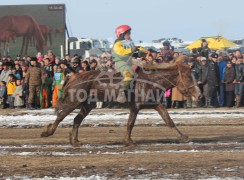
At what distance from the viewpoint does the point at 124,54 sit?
47.6 ft

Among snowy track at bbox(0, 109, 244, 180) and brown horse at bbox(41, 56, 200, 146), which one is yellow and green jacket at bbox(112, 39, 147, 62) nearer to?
brown horse at bbox(41, 56, 200, 146)

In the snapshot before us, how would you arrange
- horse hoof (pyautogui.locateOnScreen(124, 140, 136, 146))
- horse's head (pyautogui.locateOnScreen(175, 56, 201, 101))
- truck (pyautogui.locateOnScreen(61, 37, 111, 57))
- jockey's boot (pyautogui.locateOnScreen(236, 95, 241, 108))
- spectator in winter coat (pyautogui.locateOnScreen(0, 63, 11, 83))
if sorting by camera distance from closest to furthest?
1. horse hoof (pyautogui.locateOnScreen(124, 140, 136, 146))
2. horse's head (pyautogui.locateOnScreen(175, 56, 201, 101))
3. jockey's boot (pyautogui.locateOnScreen(236, 95, 241, 108))
4. spectator in winter coat (pyautogui.locateOnScreen(0, 63, 11, 83))
5. truck (pyautogui.locateOnScreen(61, 37, 111, 57))

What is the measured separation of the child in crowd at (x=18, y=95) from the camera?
26.9 metres

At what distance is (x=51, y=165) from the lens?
11.7 m

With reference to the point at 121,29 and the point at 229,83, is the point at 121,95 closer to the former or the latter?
the point at 121,29

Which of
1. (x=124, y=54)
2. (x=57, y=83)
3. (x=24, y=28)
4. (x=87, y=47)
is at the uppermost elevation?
(x=24, y=28)

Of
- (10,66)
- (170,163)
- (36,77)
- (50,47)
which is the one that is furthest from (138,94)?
(50,47)

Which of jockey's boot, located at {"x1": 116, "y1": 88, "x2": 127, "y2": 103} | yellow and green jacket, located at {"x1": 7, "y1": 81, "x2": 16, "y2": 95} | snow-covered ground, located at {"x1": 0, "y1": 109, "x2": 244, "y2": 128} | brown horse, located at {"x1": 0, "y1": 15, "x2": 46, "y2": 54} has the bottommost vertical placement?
snow-covered ground, located at {"x1": 0, "y1": 109, "x2": 244, "y2": 128}

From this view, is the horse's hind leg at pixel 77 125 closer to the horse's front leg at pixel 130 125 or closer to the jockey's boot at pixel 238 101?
the horse's front leg at pixel 130 125

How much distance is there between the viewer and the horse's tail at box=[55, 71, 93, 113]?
14742 mm

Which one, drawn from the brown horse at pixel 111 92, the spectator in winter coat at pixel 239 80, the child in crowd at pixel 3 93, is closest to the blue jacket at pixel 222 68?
the spectator in winter coat at pixel 239 80

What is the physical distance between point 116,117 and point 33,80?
5.52m

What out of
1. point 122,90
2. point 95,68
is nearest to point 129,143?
point 122,90

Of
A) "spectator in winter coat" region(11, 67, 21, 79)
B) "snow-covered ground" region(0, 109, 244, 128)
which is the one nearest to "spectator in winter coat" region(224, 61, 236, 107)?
"snow-covered ground" region(0, 109, 244, 128)
